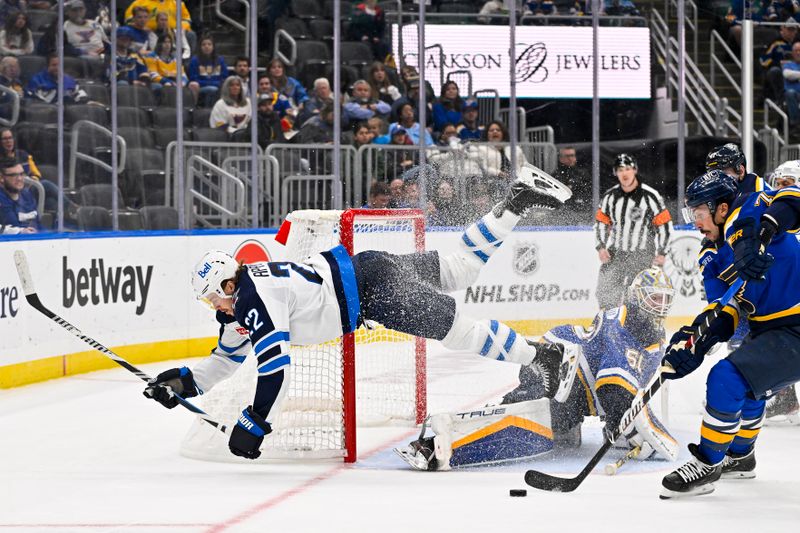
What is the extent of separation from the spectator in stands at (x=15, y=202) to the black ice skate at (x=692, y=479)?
4.28m

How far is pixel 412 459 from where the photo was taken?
442cm

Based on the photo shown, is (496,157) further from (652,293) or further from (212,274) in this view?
(212,274)

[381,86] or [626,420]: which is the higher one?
[381,86]

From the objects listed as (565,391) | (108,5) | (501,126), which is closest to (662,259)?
(501,126)

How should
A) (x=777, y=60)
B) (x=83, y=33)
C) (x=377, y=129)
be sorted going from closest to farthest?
(x=83, y=33), (x=377, y=129), (x=777, y=60)

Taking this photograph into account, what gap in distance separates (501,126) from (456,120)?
0.53 m

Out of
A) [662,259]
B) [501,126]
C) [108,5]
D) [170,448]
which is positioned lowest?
[170,448]

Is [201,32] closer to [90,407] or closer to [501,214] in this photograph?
[90,407]

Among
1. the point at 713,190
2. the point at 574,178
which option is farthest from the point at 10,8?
the point at 713,190

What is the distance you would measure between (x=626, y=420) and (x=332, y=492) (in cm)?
99

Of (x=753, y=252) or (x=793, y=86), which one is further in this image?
(x=793, y=86)

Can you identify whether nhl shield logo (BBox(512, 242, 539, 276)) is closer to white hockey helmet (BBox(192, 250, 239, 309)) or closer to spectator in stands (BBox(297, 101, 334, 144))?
spectator in stands (BBox(297, 101, 334, 144))

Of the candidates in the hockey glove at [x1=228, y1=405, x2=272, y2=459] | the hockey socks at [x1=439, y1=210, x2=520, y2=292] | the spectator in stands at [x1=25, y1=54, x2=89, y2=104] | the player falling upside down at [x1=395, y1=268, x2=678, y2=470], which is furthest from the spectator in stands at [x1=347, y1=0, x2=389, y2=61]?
the hockey glove at [x1=228, y1=405, x2=272, y2=459]

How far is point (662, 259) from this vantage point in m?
7.27
